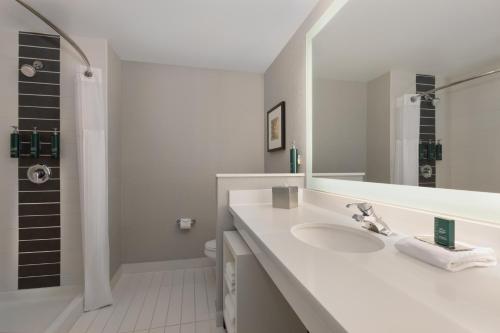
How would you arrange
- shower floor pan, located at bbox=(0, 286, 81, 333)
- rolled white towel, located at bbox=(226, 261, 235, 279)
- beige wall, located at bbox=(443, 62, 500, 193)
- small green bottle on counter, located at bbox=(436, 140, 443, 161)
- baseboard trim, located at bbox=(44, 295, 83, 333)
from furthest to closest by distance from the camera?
shower floor pan, located at bbox=(0, 286, 81, 333) → baseboard trim, located at bbox=(44, 295, 83, 333) → rolled white towel, located at bbox=(226, 261, 235, 279) → small green bottle on counter, located at bbox=(436, 140, 443, 161) → beige wall, located at bbox=(443, 62, 500, 193)

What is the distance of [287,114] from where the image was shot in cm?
213

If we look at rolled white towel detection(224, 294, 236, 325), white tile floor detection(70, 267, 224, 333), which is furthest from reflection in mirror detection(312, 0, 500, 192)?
white tile floor detection(70, 267, 224, 333)

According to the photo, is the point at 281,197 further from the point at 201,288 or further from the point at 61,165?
the point at 61,165

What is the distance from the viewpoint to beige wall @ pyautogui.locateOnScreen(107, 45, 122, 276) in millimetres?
2109

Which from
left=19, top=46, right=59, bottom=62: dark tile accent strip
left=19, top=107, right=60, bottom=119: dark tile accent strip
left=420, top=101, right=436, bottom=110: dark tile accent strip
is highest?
left=19, top=46, right=59, bottom=62: dark tile accent strip

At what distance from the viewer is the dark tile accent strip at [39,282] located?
6.33 feet

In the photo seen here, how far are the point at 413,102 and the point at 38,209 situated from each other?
107 inches

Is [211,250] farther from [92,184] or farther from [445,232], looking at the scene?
[445,232]

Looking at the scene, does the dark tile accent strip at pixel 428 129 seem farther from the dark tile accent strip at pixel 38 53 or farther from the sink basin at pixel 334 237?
the dark tile accent strip at pixel 38 53

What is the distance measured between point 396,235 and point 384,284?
1.54ft

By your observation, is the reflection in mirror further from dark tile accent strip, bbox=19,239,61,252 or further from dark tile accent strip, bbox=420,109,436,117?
dark tile accent strip, bbox=19,239,61,252

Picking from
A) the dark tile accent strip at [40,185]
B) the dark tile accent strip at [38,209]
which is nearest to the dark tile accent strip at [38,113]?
the dark tile accent strip at [40,185]

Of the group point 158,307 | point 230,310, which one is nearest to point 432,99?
point 230,310

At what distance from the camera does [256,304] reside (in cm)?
117
